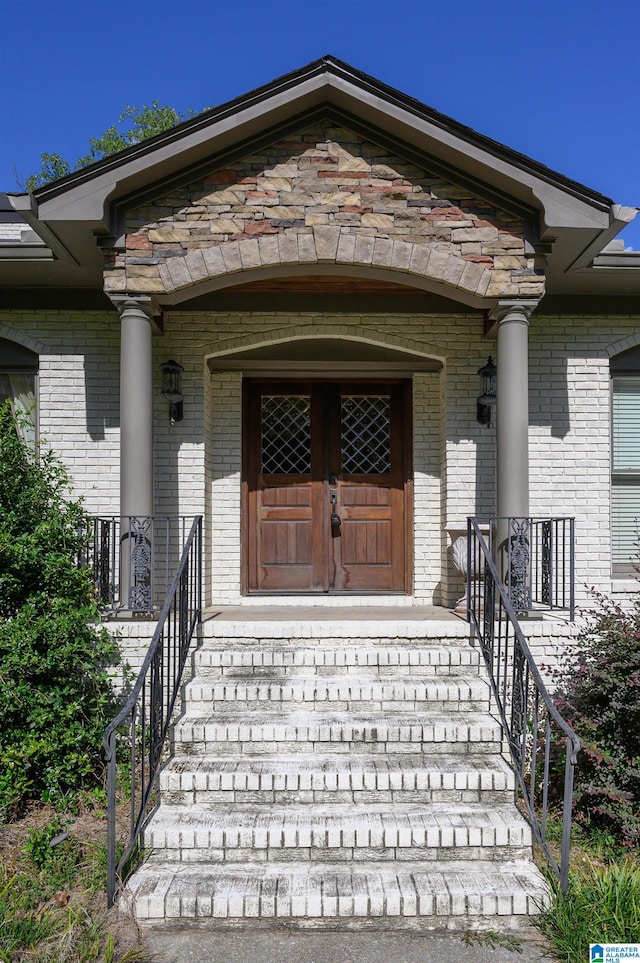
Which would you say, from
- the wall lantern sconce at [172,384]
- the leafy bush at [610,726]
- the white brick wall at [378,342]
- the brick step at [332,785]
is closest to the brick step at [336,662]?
the leafy bush at [610,726]

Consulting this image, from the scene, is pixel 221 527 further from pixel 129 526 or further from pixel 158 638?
pixel 158 638

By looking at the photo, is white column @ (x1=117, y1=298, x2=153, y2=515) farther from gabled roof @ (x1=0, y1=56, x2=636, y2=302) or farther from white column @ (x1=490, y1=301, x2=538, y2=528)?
white column @ (x1=490, y1=301, x2=538, y2=528)

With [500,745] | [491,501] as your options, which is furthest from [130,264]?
[500,745]

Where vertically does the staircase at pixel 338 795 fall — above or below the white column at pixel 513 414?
below

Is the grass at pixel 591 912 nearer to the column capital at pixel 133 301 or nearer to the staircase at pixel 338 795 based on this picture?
the staircase at pixel 338 795

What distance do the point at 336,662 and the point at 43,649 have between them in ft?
6.18

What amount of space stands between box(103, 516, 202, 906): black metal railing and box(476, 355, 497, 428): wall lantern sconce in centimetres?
285

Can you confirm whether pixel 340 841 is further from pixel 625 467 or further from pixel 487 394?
pixel 625 467

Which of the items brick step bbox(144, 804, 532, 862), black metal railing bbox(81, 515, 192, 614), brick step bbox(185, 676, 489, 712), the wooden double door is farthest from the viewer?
the wooden double door

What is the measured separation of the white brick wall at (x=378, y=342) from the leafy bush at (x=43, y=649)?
171 centimetres

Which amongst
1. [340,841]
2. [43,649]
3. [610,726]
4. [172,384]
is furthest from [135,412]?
[610,726]

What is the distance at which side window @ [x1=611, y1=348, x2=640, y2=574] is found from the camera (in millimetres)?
7125

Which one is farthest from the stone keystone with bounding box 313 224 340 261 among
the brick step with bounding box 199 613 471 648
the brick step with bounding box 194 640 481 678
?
the brick step with bounding box 194 640 481 678

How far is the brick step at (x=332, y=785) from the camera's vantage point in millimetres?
4051
